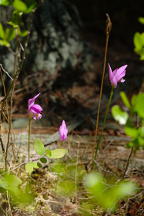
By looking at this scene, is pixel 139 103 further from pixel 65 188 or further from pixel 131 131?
pixel 65 188

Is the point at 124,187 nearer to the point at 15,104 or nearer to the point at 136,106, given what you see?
the point at 136,106

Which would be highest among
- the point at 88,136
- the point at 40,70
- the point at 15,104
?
the point at 40,70

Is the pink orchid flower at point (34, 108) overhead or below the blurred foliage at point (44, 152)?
overhead

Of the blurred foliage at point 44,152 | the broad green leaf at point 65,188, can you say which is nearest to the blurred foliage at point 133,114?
the broad green leaf at point 65,188

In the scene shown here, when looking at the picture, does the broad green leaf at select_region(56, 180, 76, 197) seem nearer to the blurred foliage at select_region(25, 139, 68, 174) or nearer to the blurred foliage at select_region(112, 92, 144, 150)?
the blurred foliage at select_region(25, 139, 68, 174)

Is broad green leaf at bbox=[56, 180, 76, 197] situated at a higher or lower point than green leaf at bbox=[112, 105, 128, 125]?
lower

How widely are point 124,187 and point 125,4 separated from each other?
15.2ft

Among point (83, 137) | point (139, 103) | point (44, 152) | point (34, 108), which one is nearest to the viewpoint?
point (139, 103)

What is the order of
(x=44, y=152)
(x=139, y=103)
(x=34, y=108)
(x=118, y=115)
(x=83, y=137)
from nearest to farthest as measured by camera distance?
1. (x=139, y=103)
2. (x=118, y=115)
3. (x=44, y=152)
4. (x=34, y=108)
5. (x=83, y=137)

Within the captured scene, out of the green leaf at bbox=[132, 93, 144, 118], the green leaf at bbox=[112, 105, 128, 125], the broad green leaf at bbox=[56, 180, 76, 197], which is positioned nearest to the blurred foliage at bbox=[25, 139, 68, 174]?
the broad green leaf at bbox=[56, 180, 76, 197]

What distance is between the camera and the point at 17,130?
269 cm

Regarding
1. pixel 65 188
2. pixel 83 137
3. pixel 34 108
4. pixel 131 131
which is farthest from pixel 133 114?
pixel 83 137

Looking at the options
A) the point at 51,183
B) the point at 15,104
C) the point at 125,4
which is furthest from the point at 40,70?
the point at 125,4

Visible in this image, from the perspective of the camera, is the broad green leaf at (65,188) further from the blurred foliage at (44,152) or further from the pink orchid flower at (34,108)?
the pink orchid flower at (34,108)
